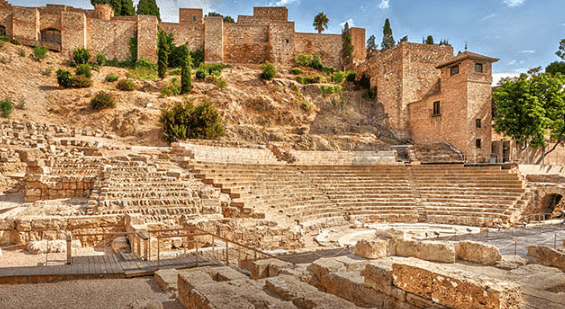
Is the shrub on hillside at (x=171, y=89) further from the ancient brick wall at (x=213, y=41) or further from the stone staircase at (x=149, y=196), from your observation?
the stone staircase at (x=149, y=196)

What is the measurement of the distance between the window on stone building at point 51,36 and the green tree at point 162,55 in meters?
9.21

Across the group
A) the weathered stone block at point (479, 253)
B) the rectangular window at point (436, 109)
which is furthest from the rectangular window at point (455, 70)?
the weathered stone block at point (479, 253)

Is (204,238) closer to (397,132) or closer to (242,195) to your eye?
(242,195)

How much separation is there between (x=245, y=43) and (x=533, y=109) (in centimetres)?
2625

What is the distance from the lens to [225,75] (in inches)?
1241

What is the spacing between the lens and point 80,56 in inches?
1192

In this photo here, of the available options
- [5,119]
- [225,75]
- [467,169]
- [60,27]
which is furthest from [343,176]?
[60,27]

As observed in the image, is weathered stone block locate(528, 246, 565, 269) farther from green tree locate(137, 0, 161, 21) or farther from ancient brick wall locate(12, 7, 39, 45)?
green tree locate(137, 0, 161, 21)

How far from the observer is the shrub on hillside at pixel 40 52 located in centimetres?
2916

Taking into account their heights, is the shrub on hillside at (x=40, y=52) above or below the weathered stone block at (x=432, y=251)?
above

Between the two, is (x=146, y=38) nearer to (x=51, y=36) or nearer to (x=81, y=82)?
(x=51, y=36)

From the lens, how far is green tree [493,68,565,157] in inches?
864

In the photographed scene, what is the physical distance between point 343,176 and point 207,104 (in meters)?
9.95

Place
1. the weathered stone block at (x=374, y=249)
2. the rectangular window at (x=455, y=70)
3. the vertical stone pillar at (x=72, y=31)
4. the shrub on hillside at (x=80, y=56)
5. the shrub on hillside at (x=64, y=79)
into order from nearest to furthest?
the weathered stone block at (x=374, y=249) < the rectangular window at (x=455, y=70) < the shrub on hillside at (x=64, y=79) < the shrub on hillside at (x=80, y=56) < the vertical stone pillar at (x=72, y=31)
